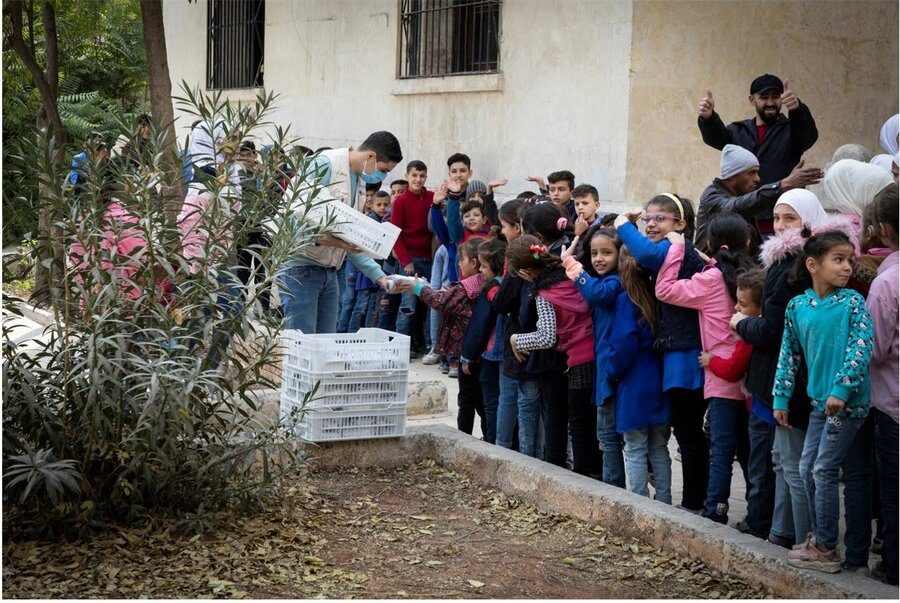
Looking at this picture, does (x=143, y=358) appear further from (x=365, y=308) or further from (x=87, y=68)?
(x=87, y=68)

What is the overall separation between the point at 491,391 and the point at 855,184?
2.54m

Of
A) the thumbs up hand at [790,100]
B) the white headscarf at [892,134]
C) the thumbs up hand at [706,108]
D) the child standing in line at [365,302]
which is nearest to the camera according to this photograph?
the white headscarf at [892,134]

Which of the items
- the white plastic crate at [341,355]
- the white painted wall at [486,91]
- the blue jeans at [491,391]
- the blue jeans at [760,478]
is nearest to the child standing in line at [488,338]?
the blue jeans at [491,391]

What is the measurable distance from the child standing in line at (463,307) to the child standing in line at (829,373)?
281 centimetres

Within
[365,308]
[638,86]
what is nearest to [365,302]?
[365,308]

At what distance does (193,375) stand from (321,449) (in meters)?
1.72

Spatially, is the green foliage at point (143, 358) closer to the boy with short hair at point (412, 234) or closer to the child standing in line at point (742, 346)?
the child standing in line at point (742, 346)

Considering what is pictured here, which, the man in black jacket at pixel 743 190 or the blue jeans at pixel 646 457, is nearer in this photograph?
the blue jeans at pixel 646 457

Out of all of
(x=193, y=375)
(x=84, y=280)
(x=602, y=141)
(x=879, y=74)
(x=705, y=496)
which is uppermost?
(x=879, y=74)

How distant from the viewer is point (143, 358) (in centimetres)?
488

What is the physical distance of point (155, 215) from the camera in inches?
201

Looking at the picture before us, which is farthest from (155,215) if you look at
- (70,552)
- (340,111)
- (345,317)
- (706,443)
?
(340,111)

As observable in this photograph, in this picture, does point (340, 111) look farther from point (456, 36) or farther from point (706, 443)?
point (706, 443)

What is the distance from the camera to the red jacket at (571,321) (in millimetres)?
6223
